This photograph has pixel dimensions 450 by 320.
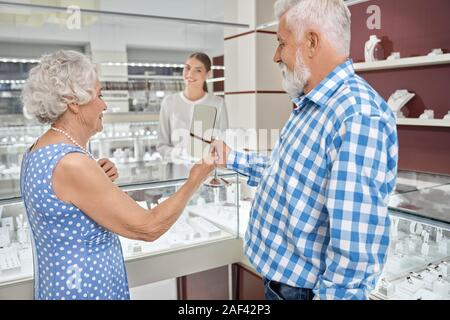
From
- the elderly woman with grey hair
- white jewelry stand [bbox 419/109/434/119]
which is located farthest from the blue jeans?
white jewelry stand [bbox 419/109/434/119]

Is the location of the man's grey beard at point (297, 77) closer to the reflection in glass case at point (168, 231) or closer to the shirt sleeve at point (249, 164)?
the shirt sleeve at point (249, 164)

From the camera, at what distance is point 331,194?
0.96 meters

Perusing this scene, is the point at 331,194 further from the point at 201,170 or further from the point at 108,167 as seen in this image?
the point at 108,167

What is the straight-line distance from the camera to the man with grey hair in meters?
0.94

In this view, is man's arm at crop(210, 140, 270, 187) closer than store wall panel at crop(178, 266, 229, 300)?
Yes

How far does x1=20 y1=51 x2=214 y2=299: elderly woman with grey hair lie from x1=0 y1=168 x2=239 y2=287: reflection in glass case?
0.57m

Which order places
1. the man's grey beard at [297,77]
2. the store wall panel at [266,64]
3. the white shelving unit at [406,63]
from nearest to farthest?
the man's grey beard at [297,77] < the white shelving unit at [406,63] < the store wall panel at [266,64]

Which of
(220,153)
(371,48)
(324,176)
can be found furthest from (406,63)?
(324,176)

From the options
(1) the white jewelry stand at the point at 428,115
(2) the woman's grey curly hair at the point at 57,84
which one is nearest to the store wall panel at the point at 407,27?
(1) the white jewelry stand at the point at 428,115

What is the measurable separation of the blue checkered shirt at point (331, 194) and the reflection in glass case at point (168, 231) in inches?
35.3

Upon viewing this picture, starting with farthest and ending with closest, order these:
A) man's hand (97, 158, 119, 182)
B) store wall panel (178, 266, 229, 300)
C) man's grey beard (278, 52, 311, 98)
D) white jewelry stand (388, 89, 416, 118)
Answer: white jewelry stand (388, 89, 416, 118) → store wall panel (178, 266, 229, 300) → man's hand (97, 158, 119, 182) → man's grey beard (278, 52, 311, 98)

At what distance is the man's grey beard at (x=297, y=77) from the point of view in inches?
45.2

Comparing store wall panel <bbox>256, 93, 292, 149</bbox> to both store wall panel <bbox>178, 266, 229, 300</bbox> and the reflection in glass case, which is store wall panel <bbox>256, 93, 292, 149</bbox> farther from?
store wall panel <bbox>178, 266, 229, 300</bbox>

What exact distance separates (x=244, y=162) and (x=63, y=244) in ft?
2.22
